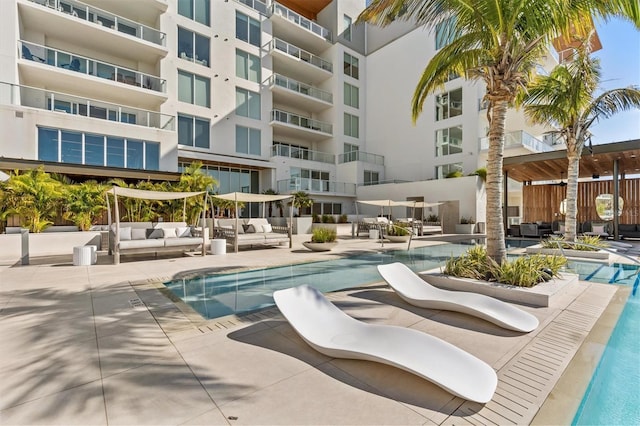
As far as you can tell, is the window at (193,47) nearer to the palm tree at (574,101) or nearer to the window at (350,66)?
the window at (350,66)

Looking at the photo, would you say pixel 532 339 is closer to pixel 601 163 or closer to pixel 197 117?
pixel 601 163

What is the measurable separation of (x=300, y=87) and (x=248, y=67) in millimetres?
4862

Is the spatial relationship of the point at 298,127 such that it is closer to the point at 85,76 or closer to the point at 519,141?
the point at 85,76

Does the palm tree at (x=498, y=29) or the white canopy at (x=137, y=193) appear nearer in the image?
the palm tree at (x=498, y=29)

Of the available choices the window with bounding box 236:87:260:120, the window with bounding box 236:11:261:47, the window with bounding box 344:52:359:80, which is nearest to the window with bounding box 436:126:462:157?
the window with bounding box 344:52:359:80

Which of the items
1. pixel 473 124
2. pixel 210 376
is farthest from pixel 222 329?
pixel 473 124

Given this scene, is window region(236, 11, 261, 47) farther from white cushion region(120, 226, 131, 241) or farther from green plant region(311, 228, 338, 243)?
white cushion region(120, 226, 131, 241)

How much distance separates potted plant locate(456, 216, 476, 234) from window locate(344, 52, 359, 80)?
17886 mm

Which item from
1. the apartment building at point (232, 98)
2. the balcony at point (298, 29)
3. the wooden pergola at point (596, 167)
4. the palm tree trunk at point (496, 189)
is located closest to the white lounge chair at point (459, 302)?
the palm tree trunk at point (496, 189)

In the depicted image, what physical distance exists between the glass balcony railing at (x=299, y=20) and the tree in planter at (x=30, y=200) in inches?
829

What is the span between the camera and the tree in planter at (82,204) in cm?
1218

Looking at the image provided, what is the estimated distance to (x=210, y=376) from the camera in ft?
9.26

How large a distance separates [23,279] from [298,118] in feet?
71.8

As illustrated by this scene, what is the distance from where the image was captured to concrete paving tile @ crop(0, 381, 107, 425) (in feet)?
7.23
